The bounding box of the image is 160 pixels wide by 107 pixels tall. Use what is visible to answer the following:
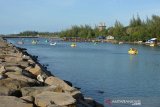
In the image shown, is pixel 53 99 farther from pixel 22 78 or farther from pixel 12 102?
pixel 22 78

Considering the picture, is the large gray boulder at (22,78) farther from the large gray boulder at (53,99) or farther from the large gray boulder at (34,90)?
the large gray boulder at (53,99)

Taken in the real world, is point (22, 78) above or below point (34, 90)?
above

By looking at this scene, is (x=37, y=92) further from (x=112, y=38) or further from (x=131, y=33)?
(x=112, y=38)

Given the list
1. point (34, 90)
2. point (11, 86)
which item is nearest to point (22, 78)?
point (11, 86)

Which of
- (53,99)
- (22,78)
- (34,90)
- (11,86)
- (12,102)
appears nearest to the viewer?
(12,102)

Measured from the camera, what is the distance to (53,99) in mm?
13133

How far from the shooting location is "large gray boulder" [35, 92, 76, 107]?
1280 cm

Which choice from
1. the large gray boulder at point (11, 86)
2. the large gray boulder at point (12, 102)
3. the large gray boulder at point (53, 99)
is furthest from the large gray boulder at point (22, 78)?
the large gray boulder at point (12, 102)

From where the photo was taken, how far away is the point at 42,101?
1288 centimetres

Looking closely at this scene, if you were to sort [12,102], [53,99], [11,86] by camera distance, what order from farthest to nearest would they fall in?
[11,86] → [53,99] → [12,102]

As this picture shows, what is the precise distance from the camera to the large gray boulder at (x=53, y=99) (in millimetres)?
12805

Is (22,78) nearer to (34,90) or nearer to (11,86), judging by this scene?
(11,86)

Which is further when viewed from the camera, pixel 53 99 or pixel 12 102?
pixel 53 99

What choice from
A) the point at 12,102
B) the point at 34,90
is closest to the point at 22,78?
the point at 34,90
